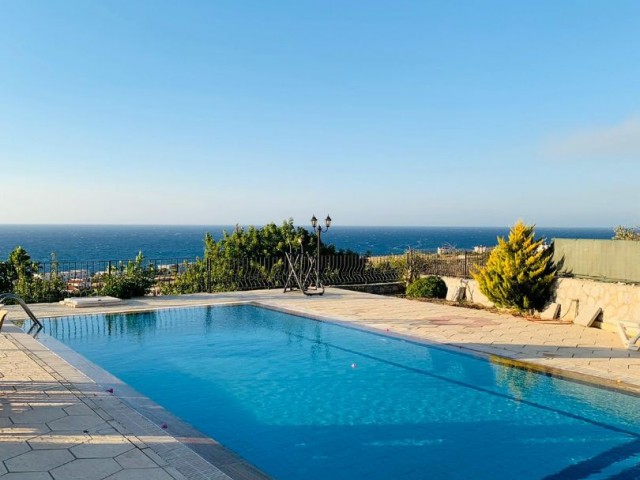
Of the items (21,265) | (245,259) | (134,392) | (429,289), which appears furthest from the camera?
(245,259)

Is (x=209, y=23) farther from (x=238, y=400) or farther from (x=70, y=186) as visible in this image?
(x=70, y=186)

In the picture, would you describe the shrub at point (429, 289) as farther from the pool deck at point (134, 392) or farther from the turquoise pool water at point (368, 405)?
the turquoise pool water at point (368, 405)

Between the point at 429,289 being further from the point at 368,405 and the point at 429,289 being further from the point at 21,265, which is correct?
the point at 21,265

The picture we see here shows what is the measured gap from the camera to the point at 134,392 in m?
5.96

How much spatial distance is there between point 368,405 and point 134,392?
9.27ft

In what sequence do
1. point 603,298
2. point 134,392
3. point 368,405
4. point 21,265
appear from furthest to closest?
point 21,265 → point 603,298 → point 368,405 → point 134,392

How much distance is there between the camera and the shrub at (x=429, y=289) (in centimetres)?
1441

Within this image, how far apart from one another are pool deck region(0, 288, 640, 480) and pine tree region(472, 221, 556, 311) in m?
0.52

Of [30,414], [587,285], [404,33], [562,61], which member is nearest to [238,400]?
[30,414]

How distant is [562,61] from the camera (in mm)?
18078

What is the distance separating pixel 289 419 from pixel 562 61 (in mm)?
17488

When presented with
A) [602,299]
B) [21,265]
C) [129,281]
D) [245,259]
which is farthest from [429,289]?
[21,265]

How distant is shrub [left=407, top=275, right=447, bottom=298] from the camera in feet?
47.3

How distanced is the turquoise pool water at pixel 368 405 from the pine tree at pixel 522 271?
3688 mm
